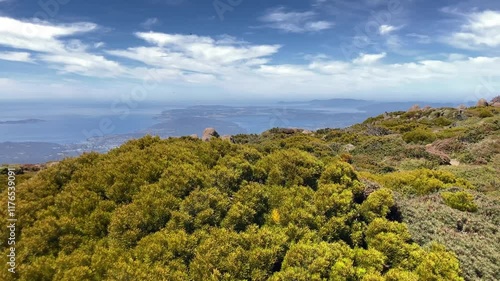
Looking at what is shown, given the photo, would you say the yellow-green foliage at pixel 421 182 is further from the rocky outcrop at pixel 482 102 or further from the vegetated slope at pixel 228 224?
the rocky outcrop at pixel 482 102

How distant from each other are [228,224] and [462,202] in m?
8.59

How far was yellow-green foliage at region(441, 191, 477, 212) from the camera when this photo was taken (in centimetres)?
1016

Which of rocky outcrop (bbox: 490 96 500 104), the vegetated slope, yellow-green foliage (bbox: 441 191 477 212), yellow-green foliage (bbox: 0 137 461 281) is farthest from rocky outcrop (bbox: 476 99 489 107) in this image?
yellow-green foliage (bbox: 0 137 461 281)

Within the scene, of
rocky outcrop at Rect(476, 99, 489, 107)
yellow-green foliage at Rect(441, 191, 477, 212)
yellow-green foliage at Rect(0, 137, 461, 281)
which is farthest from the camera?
rocky outcrop at Rect(476, 99, 489, 107)

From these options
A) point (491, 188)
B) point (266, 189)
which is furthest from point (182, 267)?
point (491, 188)

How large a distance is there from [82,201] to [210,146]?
379cm

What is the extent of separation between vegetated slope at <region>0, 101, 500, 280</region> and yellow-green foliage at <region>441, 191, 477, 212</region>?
0.48 metres

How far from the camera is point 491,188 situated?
1558cm

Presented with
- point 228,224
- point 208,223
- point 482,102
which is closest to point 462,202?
point 228,224

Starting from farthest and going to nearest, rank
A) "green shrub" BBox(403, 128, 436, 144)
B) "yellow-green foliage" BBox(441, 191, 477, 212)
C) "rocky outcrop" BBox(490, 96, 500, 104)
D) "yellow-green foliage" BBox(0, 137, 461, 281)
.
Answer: "rocky outcrop" BBox(490, 96, 500, 104), "green shrub" BBox(403, 128, 436, 144), "yellow-green foliage" BBox(441, 191, 477, 212), "yellow-green foliage" BBox(0, 137, 461, 281)

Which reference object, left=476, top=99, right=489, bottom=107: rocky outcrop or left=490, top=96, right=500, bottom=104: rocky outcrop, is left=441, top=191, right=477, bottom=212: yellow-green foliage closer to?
left=476, top=99, right=489, bottom=107: rocky outcrop

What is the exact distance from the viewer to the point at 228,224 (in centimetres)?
650

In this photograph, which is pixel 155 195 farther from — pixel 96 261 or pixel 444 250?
pixel 444 250

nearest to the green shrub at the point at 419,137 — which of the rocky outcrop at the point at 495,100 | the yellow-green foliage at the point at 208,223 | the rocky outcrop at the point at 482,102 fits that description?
the yellow-green foliage at the point at 208,223
